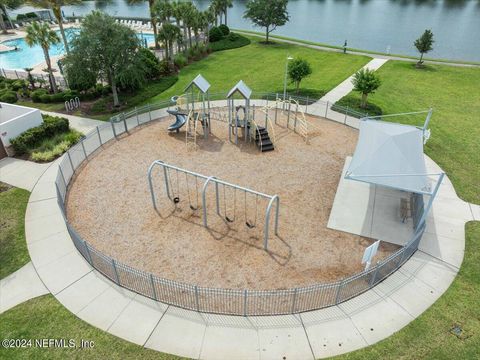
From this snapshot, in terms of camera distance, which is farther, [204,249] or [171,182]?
[171,182]

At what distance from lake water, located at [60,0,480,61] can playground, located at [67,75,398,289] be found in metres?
36.9

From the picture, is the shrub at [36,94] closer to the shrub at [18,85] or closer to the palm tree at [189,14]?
the shrub at [18,85]

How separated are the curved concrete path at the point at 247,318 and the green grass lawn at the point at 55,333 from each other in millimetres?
254

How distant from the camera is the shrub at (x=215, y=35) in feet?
163

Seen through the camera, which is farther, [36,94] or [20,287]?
[36,94]

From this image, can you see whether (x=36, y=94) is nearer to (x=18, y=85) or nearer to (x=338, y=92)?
(x=18, y=85)

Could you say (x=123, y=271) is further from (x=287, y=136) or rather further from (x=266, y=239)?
(x=287, y=136)

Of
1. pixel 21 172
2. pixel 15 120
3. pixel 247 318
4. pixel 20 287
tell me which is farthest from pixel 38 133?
pixel 247 318

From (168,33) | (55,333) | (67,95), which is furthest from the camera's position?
(168,33)

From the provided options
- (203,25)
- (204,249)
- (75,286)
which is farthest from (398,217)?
(203,25)

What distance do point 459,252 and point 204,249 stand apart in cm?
1093

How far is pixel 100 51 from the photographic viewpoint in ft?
82.9

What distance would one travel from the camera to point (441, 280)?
13164 mm

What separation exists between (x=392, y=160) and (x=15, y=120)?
22.3 meters
